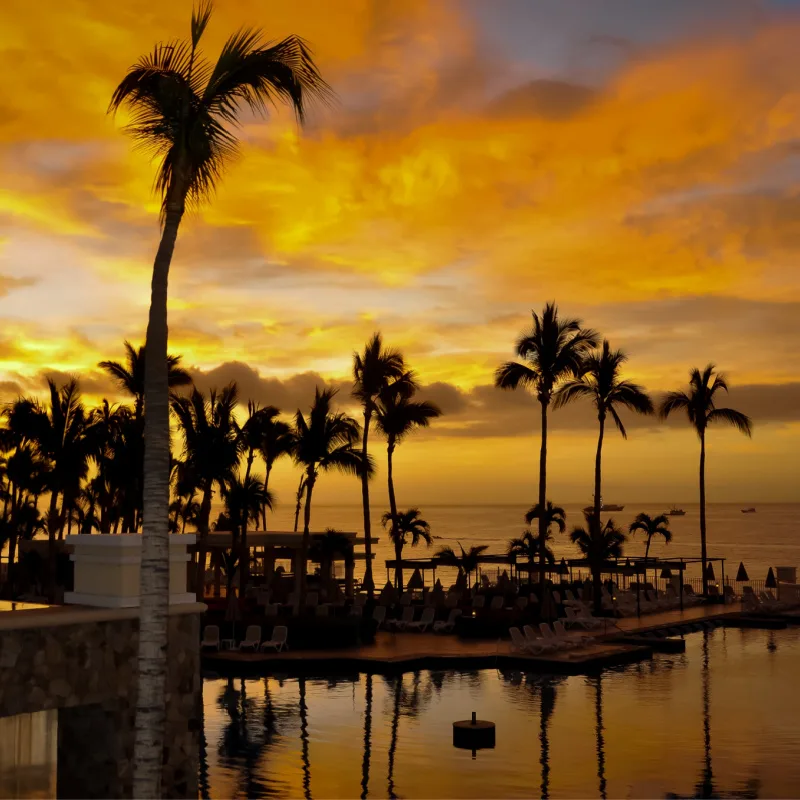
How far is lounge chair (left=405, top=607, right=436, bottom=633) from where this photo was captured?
3267 cm

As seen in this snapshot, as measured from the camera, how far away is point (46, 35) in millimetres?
16766

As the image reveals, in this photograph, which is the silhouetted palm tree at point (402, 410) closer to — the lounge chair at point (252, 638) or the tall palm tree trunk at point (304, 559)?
the tall palm tree trunk at point (304, 559)

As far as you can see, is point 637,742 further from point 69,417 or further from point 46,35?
point 69,417

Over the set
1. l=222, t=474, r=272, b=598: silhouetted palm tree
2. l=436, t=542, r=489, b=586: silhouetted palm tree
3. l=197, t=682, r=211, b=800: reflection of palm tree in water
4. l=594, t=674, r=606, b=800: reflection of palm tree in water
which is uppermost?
l=222, t=474, r=272, b=598: silhouetted palm tree

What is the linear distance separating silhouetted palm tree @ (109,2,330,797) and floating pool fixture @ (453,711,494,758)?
916cm

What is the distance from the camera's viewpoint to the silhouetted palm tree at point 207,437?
119 ft

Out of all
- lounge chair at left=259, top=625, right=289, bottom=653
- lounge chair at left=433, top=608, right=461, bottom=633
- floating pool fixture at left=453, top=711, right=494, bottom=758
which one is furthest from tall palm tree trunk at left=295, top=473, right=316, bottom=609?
floating pool fixture at left=453, top=711, right=494, bottom=758

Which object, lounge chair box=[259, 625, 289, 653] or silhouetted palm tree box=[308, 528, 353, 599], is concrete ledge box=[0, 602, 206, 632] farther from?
silhouetted palm tree box=[308, 528, 353, 599]

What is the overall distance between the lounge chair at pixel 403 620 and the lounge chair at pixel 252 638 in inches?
252

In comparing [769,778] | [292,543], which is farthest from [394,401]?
[769,778]

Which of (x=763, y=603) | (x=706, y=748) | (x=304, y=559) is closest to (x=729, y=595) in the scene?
(x=763, y=603)

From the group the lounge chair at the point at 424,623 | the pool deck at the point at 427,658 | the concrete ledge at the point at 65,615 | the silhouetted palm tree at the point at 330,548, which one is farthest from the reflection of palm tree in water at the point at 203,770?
the silhouetted palm tree at the point at 330,548

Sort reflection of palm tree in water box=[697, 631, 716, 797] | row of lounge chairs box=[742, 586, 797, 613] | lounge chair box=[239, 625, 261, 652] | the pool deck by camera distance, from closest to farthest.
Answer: reflection of palm tree in water box=[697, 631, 716, 797], the pool deck, lounge chair box=[239, 625, 261, 652], row of lounge chairs box=[742, 586, 797, 613]

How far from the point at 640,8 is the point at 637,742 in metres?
13.1
